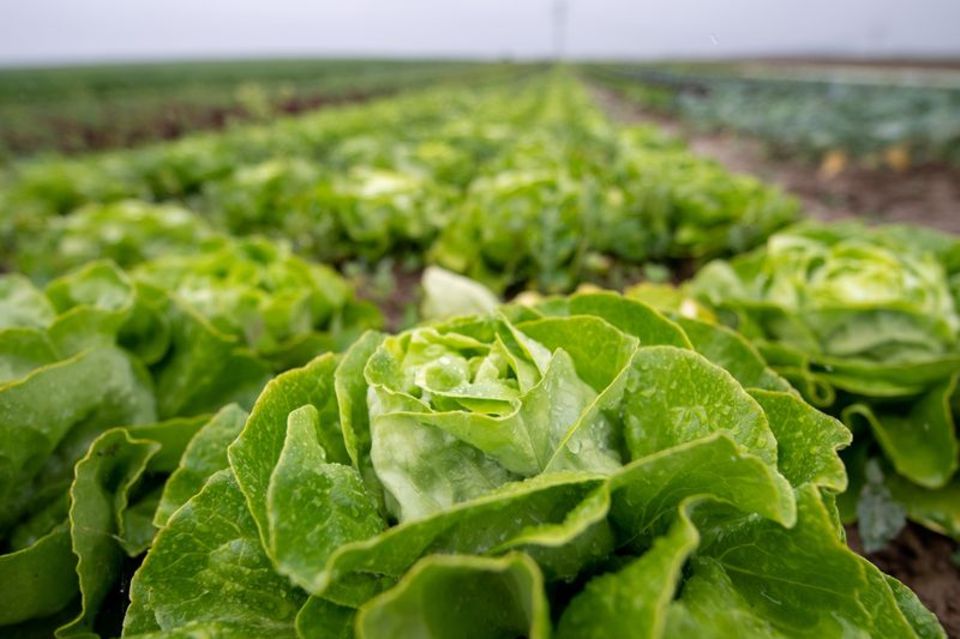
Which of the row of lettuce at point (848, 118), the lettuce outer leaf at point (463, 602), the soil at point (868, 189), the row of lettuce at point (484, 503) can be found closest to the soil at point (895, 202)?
the soil at point (868, 189)

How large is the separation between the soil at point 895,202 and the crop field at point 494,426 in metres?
0.02

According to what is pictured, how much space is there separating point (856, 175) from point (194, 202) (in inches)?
395

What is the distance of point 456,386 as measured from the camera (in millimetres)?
1217

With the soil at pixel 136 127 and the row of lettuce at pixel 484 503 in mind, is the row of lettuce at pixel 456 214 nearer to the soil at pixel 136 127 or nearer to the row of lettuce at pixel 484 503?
the row of lettuce at pixel 484 503

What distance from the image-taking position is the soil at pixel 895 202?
2148 millimetres

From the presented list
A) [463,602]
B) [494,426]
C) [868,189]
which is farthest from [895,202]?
[463,602]

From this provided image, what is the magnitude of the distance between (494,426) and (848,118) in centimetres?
1474

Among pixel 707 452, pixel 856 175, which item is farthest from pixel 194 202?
pixel 856 175

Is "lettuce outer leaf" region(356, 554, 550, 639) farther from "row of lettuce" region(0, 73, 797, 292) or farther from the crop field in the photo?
"row of lettuce" region(0, 73, 797, 292)

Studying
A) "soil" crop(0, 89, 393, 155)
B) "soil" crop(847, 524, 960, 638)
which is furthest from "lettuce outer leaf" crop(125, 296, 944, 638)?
"soil" crop(0, 89, 393, 155)

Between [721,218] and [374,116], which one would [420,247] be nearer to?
[721,218]

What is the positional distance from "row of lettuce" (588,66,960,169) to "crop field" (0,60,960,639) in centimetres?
869

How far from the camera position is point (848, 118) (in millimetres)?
12594

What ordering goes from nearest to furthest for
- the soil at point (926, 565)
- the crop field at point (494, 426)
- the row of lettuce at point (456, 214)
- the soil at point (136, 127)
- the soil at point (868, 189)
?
1. the crop field at point (494, 426)
2. the soil at point (926, 565)
3. the row of lettuce at point (456, 214)
4. the soil at point (868, 189)
5. the soil at point (136, 127)
